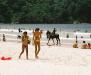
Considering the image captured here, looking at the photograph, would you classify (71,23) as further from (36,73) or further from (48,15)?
(36,73)

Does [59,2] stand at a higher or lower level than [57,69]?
higher

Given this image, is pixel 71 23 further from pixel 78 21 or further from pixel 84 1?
pixel 84 1

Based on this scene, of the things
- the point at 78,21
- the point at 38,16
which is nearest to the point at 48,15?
the point at 38,16

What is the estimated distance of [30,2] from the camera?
151m

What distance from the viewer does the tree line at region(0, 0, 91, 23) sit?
13125 centimetres

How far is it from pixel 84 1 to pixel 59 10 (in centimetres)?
983

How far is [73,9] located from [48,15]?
33.7 feet

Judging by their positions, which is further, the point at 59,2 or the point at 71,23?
the point at 59,2

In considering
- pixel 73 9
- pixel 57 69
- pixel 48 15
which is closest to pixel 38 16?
pixel 48 15

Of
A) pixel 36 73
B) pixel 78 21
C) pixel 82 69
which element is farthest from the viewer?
pixel 78 21

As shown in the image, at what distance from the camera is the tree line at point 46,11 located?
131250 mm

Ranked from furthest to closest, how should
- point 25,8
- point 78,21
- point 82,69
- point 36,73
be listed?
point 25,8
point 78,21
point 82,69
point 36,73

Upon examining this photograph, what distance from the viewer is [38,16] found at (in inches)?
5443

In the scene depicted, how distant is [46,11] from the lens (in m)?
141
